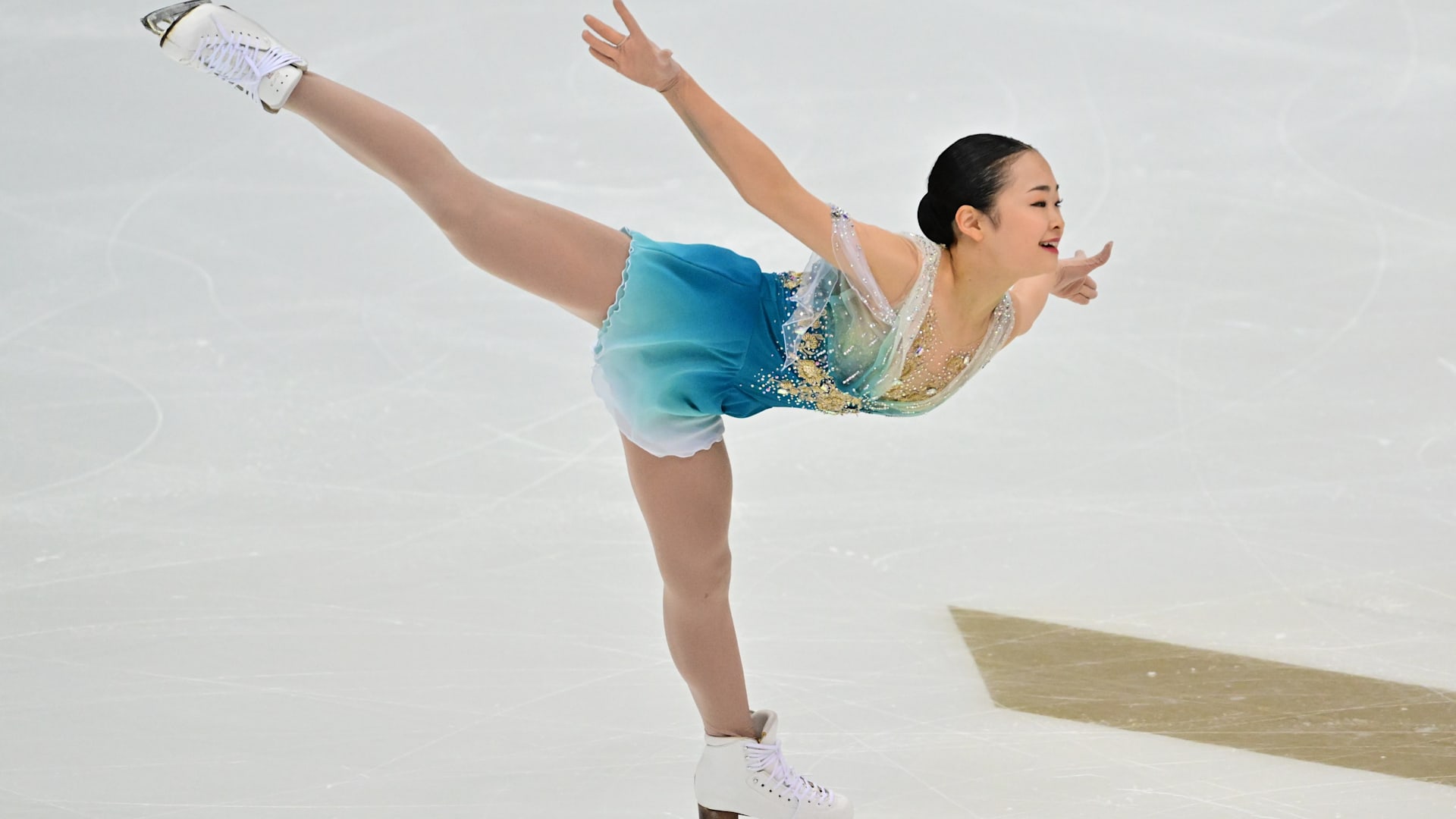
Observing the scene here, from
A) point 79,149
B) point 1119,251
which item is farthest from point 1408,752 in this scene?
point 79,149

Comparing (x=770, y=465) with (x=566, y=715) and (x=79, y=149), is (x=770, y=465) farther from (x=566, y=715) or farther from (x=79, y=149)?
(x=79, y=149)

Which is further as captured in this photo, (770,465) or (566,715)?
(770,465)

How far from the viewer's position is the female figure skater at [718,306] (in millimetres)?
2580

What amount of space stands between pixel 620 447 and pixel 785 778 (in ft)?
6.76

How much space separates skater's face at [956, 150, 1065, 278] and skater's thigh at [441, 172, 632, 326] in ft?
2.13

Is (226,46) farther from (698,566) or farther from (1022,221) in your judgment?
(1022,221)

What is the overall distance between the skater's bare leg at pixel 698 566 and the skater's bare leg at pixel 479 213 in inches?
12.4

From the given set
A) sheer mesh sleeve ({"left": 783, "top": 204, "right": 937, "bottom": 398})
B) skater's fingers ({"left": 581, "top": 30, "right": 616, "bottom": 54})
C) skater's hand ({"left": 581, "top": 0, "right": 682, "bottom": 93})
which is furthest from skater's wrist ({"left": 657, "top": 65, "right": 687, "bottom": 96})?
sheer mesh sleeve ({"left": 783, "top": 204, "right": 937, "bottom": 398})

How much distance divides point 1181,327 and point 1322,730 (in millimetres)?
2214

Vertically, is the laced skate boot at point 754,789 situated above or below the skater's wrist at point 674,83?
below

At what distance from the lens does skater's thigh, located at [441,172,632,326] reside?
2.62 m

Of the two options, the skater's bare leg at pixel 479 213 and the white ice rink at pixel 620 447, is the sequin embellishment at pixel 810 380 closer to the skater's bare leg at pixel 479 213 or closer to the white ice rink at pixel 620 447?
the skater's bare leg at pixel 479 213

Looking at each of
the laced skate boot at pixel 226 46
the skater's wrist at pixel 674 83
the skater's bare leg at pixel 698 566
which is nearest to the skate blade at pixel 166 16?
the laced skate boot at pixel 226 46

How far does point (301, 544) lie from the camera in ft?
13.4
